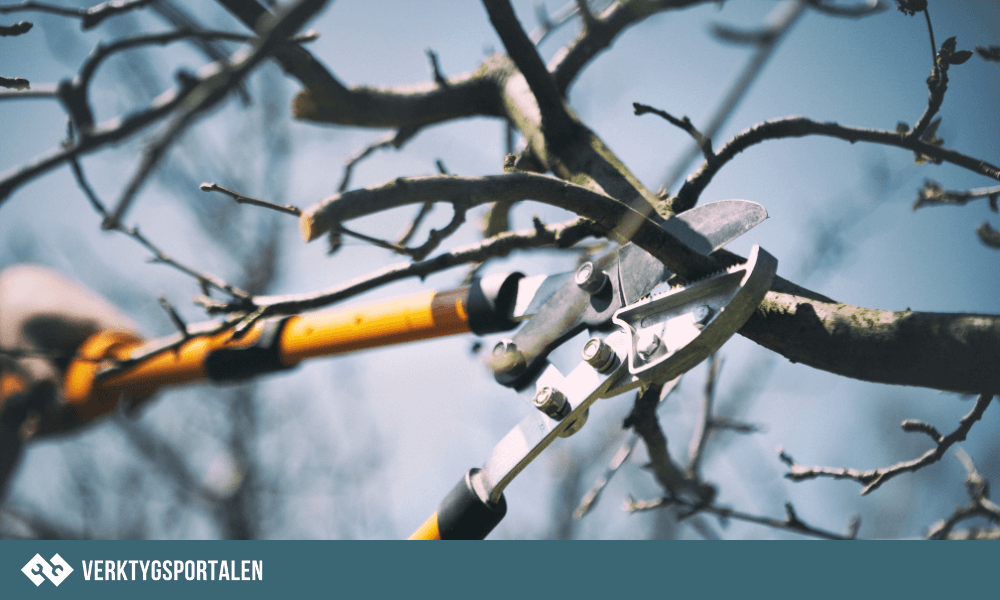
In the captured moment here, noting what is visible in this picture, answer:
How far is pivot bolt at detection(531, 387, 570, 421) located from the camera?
5.27 ft

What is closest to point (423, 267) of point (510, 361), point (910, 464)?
point (510, 361)

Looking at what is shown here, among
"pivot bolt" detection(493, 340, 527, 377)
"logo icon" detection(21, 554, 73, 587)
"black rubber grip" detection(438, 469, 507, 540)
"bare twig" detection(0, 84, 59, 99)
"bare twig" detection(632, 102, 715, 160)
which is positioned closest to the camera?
"bare twig" detection(0, 84, 59, 99)

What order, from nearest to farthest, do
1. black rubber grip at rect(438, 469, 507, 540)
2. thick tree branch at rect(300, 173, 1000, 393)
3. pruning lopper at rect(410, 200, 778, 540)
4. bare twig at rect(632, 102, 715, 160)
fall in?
1. thick tree branch at rect(300, 173, 1000, 393)
2. pruning lopper at rect(410, 200, 778, 540)
3. bare twig at rect(632, 102, 715, 160)
4. black rubber grip at rect(438, 469, 507, 540)

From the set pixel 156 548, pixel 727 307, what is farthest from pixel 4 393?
pixel 727 307

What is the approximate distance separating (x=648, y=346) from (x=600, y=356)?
15 centimetres

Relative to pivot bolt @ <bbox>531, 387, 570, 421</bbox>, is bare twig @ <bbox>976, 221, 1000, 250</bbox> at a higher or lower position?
higher

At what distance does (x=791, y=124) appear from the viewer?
1.62 metres

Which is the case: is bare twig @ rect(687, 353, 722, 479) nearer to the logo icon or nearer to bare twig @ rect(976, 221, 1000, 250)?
bare twig @ rect(976, 221, 1000, 250)

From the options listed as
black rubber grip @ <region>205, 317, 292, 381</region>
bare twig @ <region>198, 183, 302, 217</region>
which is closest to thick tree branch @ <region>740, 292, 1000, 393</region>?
bare twig @ <region>198, 183, 302, 217</region>

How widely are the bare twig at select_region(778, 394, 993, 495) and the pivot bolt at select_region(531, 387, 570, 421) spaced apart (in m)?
0.84

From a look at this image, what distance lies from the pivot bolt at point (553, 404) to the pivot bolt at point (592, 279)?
29 cm

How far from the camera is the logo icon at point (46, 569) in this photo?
2.11 m

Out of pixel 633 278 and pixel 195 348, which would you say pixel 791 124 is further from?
pixel 195 348

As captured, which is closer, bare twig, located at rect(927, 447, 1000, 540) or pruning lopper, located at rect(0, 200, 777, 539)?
pruning lopper, located at rect(0, 200, 777, 539)
